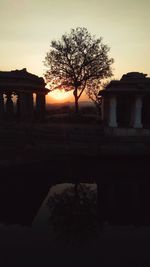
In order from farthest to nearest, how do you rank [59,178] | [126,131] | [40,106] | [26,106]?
[40,106] < [26,106] < [126,131] < [59,178]

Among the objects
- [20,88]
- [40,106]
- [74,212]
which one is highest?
[20,88]

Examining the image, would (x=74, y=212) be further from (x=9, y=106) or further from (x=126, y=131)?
(x=9, y=106)

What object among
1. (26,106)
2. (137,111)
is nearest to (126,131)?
(137,111)

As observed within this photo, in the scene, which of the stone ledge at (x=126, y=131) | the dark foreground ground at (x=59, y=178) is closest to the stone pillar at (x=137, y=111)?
the stone ledge at (x=126, y=131)

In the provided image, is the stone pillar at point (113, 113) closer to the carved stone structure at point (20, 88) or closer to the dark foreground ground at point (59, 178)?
the dark foreground ground at point (59, 178)

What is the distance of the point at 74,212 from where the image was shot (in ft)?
35.7

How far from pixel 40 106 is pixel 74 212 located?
18.4 meters

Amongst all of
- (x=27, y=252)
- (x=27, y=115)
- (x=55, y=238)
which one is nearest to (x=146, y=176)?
(x=55, y=238)

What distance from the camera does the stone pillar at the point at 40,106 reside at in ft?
89.5

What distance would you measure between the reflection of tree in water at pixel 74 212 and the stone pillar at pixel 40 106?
14710mm

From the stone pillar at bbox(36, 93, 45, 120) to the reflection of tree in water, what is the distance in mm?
14710

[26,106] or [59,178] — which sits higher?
[26,106]

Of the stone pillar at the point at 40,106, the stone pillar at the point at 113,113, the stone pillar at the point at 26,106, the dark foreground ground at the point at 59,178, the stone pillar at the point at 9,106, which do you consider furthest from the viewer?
the stone pillar at the point at 40,106

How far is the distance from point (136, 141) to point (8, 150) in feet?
30.6
